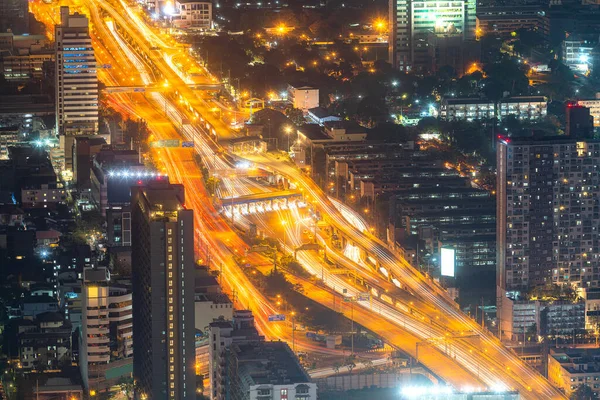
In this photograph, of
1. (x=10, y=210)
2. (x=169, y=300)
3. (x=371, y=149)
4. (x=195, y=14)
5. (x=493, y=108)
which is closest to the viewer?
(x=169, y=300)

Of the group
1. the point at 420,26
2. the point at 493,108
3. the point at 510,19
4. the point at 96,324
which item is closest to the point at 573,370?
the point at 96,324

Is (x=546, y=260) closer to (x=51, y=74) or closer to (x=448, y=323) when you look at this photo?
(x=448, y=323)

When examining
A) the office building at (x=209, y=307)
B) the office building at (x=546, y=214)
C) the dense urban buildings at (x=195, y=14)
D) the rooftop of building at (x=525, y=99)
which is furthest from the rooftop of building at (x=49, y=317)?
the dense urban buildings at (x=195, y=14)

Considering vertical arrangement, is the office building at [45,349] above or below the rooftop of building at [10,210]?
below

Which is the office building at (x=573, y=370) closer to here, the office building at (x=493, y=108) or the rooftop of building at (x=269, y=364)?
the rooftop of building at (x=269, y=364)

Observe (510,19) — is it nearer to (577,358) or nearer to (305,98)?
(305,98)

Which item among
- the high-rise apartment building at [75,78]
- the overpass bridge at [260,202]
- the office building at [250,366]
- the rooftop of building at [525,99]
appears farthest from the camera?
the rooftop of building at [525,99]

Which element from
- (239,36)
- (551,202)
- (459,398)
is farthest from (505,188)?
(239,36)
